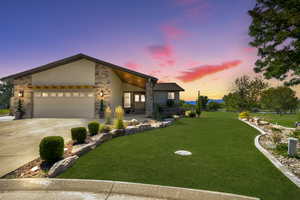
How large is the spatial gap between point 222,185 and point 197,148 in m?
2.24

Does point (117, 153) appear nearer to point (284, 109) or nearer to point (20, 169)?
point (20, 169)

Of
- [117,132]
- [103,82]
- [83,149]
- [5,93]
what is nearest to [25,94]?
[103,82]

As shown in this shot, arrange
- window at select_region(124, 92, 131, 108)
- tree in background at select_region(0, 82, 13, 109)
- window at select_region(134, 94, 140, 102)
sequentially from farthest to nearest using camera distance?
tree in background at select_region(0, 82, 13, 109) → window at select_region(134, 94, 140, 102) → window at select_region(124, 92, 131, 108)

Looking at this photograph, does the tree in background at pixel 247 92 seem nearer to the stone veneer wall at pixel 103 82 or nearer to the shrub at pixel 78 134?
the stone veneer wall at pixel 103 82

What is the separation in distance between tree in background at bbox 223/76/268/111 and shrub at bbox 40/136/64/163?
24.3 metres

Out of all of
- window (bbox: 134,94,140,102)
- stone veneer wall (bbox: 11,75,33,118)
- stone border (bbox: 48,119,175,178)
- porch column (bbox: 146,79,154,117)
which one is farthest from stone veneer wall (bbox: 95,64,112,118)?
window (bbox: 134,94,140,102)

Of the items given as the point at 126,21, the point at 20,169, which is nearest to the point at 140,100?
the point at 126,21

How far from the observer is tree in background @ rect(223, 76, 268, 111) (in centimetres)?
2058

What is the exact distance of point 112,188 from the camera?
92.0 inches

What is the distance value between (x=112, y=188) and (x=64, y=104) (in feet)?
37.7

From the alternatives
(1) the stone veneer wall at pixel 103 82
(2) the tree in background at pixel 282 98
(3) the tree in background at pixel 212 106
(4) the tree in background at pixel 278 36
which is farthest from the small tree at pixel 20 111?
(2) the tree in background at pixel 282 98

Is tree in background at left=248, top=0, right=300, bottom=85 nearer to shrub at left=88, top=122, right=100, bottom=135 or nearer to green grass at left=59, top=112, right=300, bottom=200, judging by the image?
green grass at left=59, top=112, right=300, bottom=200

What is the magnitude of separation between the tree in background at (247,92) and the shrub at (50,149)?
2434 centimetres

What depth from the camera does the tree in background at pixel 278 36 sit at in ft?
11.9
